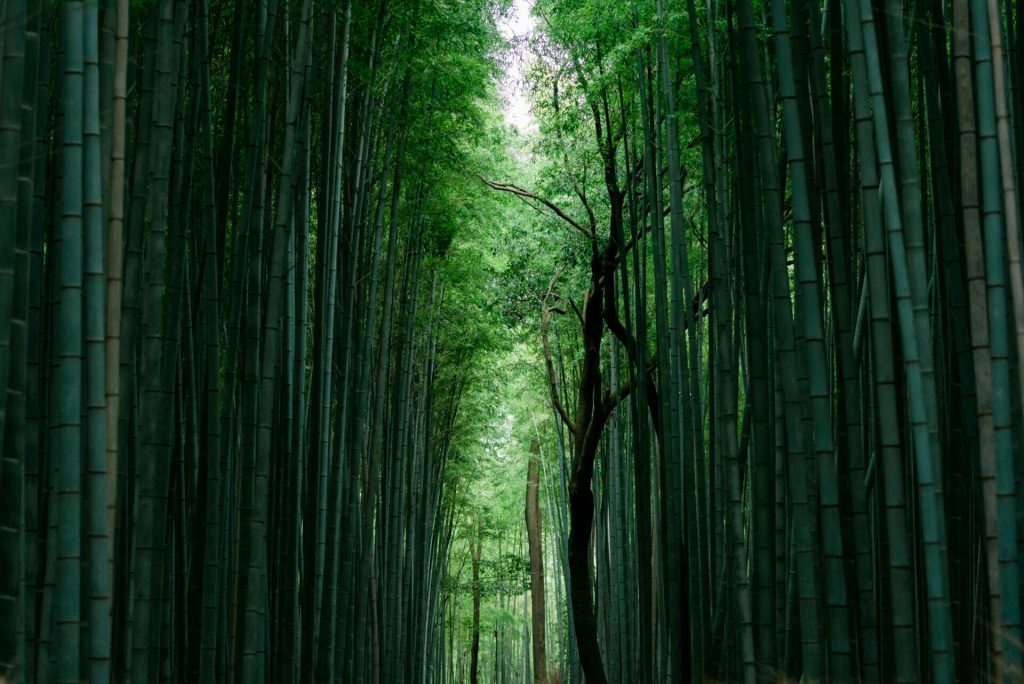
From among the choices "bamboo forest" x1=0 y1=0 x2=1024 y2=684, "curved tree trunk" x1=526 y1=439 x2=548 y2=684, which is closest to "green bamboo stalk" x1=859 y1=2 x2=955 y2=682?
"bamboo forest" x1=0 y1=0 x2=1024 y2=684

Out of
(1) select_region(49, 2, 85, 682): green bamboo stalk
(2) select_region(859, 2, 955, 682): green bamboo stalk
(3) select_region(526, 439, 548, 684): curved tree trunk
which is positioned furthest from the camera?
(3) select_region(526, 439, 548, 684): curved tree trunk

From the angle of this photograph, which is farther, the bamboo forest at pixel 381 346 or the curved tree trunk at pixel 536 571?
the curved tree trunk at pixel 536 571

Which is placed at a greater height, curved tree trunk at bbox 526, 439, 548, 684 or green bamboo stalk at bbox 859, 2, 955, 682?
green bamboo stalk at bbox 859, 2, 955, 682

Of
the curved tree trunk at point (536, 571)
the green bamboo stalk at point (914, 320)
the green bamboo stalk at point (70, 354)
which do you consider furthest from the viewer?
the curved tree trunk at point (536, 571)

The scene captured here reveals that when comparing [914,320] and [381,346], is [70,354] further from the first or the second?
[381,346]

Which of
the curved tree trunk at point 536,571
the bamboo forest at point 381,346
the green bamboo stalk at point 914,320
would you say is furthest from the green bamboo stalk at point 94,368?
the curved tree trunk at point 536,571

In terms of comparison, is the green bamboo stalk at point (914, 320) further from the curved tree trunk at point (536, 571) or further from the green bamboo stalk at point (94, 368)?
the curved tree trunk at point (536, 571)

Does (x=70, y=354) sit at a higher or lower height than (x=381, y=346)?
lower

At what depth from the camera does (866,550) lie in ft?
7.00

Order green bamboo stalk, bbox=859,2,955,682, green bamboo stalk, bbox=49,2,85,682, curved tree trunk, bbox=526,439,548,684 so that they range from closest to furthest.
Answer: green bamboo stalk, bbox=49,2,85,682, green bamboo stalk, bbox=859,2,955,682, curved tree trunk, bbox=526,439,548,684

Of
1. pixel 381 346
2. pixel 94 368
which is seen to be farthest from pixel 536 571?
pixel 94 368

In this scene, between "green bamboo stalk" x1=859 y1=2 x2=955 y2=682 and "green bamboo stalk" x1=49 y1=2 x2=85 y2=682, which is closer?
"green bamboo stalk" x1=49 y1=2 x2=85 y2=682

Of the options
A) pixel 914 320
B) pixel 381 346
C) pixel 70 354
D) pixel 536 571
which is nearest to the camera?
Result: pixel 70 354

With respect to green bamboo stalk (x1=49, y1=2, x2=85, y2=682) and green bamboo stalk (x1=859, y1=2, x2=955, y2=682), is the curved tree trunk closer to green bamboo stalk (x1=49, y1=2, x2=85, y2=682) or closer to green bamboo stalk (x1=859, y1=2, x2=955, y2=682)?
green bamboo stalk (x1=859, y1=2, x2=955, y2=682)
